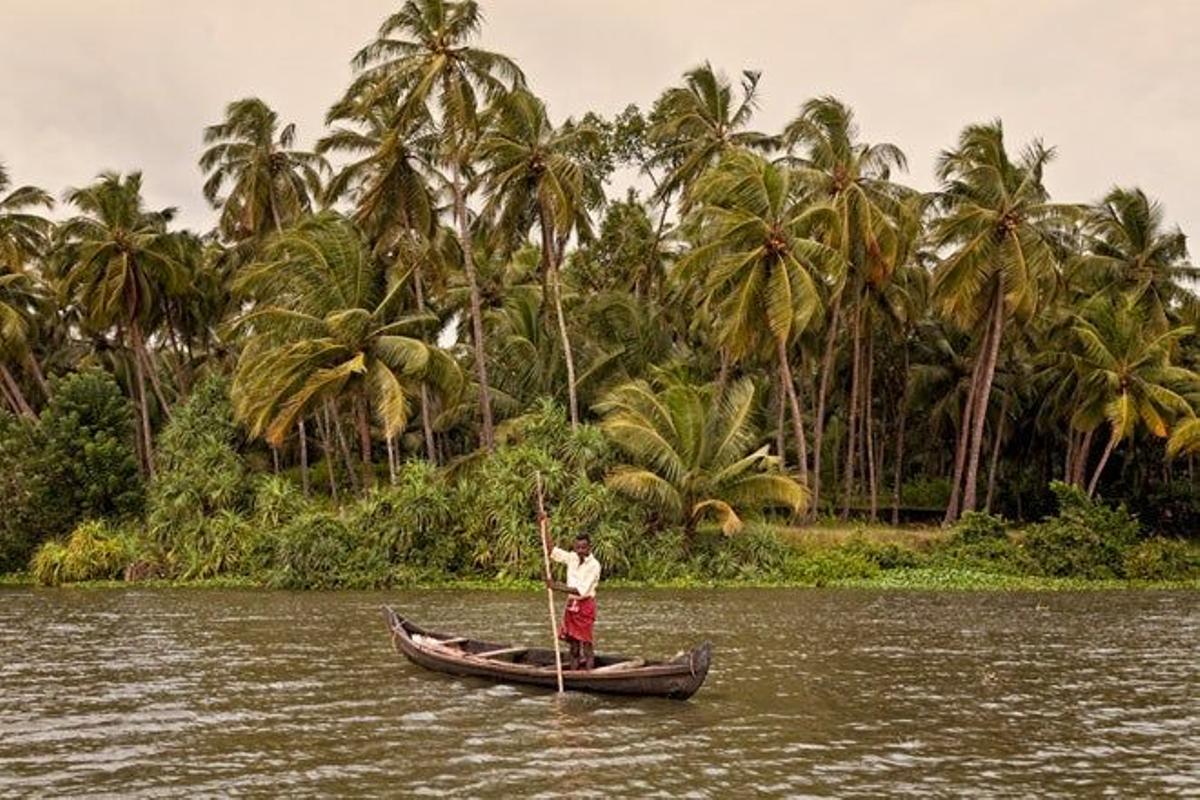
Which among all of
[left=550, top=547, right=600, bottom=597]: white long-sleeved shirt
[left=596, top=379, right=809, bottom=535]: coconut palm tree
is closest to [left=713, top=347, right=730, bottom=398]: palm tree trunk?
[left=596, top=379, right=809, bottom=535]: coconut palm tree

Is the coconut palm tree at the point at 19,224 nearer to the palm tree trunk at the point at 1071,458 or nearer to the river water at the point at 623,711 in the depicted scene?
the river water at the point at 623,711

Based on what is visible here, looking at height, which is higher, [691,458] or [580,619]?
[691,458]

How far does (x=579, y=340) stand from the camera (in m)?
41.8

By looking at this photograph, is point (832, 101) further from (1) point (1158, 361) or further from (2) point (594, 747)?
(2) point (594, 747)

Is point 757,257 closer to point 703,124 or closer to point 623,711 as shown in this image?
point 703,124

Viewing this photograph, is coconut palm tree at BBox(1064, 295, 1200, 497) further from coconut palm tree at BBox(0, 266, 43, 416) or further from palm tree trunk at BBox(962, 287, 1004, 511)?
coconut palm tree at BBox(0, 266, 43, 416)

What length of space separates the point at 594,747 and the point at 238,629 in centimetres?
1205

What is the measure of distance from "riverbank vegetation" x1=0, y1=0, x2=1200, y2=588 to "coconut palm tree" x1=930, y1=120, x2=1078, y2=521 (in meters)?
0.10

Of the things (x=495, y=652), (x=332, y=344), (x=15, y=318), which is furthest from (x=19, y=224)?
(x=495, y=652)

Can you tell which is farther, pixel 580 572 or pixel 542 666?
pixel 542 666

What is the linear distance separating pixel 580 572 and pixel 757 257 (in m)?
19.0

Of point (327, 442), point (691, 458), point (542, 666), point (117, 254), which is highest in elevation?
point (117, 254)

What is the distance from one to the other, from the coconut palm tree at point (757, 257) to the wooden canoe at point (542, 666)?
17.4m

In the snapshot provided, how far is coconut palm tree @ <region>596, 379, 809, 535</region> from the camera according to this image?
105 feet
